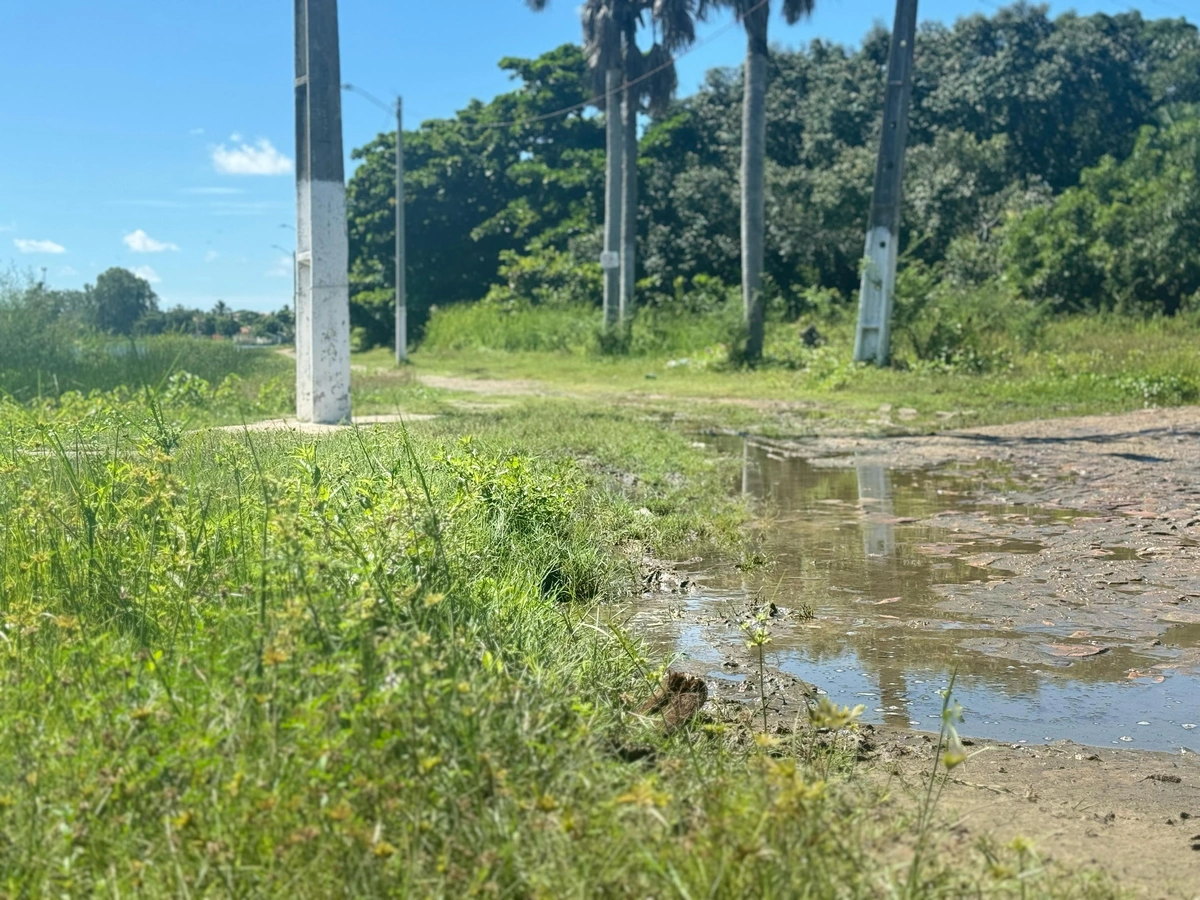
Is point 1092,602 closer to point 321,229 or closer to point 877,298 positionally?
point 321,229

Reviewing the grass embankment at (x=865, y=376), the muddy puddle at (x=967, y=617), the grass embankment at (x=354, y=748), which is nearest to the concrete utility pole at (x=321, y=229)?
the grass embankment at (x=865, y=376)

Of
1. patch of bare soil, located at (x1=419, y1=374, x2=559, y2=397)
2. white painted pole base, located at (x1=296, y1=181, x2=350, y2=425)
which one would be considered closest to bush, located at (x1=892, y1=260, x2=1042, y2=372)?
patch of bare soil, located at (x1=419, y1=374, x2=559, y2=397)

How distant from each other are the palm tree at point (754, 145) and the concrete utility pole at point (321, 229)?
428 inches

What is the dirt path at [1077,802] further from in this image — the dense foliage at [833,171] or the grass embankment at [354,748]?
the dense foliage at [833,171]

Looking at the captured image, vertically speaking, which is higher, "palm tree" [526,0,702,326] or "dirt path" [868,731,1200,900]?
"palm tree" [526,0,702,326]

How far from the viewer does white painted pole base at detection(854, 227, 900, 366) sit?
1838cm

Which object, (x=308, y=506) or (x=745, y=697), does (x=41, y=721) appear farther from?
(x=745, y=697)

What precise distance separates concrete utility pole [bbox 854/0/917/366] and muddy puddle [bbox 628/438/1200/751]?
10593 millimetres

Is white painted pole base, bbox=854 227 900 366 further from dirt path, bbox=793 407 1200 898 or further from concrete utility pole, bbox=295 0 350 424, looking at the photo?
concrete utility pole, bbox=295 0 350 424

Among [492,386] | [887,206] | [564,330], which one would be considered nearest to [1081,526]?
[887,206]

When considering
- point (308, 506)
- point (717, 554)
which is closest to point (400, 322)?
point (717, 554)

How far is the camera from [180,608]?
11.4ft

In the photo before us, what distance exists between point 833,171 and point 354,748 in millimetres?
28285

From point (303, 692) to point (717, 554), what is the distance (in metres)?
4.11
